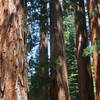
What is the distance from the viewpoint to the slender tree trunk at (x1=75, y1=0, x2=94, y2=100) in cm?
1377

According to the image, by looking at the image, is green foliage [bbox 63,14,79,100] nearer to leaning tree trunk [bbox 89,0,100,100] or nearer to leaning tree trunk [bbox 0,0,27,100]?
leaning tree trunk [bbox 89,0,100,100]

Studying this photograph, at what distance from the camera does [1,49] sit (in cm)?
386

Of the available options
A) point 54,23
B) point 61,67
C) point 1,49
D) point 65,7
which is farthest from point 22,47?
point 65,7

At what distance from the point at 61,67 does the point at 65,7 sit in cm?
444

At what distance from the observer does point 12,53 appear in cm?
383

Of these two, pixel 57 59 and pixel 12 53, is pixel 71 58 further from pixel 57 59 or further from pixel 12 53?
pixel 12 53

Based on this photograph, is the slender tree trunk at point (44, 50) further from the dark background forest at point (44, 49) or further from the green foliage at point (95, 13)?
the green foliage at point (95, 13)

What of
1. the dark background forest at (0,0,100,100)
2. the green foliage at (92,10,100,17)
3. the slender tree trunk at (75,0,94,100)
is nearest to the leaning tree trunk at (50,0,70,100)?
the dark background forest at (0,0,100,100)

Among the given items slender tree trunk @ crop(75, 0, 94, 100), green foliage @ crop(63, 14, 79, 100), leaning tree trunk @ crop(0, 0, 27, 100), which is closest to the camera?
leaning tree trunk @ crop(0, 0, 27, 100)

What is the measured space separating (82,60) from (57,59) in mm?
2744

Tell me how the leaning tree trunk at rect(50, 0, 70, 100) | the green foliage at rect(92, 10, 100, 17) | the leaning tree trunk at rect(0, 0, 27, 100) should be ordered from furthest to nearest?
the leaning tree trunk at rect(50, 0, 70, 100), the green foliage at rect(92, 10, 100, 17), the leaning tree trunk at rect(0, 0, 27, 100)

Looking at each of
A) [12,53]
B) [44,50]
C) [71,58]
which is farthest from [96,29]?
[71,58]

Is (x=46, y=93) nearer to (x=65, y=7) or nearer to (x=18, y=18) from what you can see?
(x=65, y=7)

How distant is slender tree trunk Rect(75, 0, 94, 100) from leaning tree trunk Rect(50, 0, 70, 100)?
85.1 inches
